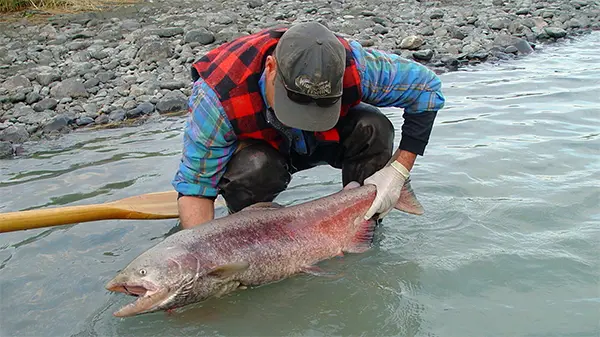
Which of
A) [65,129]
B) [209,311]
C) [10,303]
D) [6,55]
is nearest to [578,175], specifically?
[209,311]

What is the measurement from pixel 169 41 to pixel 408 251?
8.16 m

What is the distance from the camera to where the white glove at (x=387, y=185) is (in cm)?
398

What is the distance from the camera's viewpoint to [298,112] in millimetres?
3289

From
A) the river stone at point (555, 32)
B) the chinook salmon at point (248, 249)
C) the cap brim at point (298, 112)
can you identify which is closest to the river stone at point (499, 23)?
the river stone at point (555, 32)

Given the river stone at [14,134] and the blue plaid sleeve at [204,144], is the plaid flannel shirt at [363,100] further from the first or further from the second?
the river stone at [14,134]

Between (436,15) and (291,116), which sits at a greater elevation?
(291,116)

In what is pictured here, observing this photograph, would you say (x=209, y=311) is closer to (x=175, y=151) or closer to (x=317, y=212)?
(x=317, y=212)

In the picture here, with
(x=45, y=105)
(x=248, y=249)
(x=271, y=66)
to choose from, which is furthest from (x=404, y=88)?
(x=45, y=105)

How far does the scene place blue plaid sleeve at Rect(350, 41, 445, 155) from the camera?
3809 mm

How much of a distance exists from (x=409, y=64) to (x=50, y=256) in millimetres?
2627

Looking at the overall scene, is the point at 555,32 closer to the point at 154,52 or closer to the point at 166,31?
the point at 166,31

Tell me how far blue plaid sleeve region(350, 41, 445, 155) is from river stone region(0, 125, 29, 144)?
14.8ft

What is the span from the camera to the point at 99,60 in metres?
10.1

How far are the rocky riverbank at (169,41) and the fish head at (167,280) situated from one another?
3.99m
